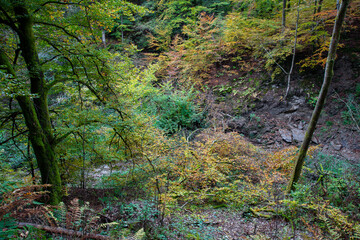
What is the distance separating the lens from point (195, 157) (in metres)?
4.96

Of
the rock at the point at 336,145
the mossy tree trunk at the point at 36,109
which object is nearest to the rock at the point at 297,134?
the rock at the point at 336,145

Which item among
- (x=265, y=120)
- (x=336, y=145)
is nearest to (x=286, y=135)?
(x=265, y=120)

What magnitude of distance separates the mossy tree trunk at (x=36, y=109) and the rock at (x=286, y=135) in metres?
8.05

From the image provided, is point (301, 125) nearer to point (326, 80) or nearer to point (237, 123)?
point (237, 123)

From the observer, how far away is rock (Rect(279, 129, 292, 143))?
7.59 m

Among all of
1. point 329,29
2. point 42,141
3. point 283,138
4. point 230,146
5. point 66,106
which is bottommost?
point 283,138

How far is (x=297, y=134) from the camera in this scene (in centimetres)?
758

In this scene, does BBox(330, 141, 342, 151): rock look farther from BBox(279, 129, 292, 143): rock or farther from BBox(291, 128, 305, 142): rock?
BBox(279, 129, 292, 143): rock

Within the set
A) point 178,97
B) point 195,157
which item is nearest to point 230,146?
point 195,157

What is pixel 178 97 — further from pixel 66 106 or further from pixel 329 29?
pixel 329 29

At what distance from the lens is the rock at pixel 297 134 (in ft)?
24.3

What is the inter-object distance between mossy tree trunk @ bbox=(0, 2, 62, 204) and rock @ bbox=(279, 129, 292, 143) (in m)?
8.05

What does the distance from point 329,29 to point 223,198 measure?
9.54 meters

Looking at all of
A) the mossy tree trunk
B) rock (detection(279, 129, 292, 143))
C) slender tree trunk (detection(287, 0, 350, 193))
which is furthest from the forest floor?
slender tree trunk (detection(287, 0, 350, 193))
